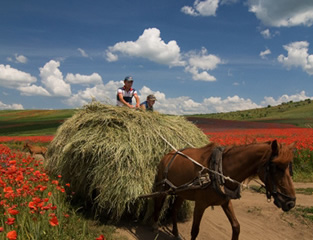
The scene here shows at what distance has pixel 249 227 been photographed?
5.39 m

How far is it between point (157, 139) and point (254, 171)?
214 cm

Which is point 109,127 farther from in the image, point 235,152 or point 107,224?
point 235,152

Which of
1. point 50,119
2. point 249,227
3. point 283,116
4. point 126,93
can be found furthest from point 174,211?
point 283,116

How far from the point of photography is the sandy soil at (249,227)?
493 cm

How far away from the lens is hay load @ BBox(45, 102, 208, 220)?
4.61 metres

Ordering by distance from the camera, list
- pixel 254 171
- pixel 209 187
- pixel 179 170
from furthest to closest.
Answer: pixel 179 170
pixel 209 187
pixel 254 171

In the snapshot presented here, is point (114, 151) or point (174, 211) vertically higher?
point (114, 151)

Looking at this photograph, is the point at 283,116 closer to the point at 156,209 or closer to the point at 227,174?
the point at 156,209

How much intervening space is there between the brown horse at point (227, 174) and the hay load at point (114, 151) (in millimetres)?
433

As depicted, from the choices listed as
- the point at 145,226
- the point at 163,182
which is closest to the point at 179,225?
the point at 145,226

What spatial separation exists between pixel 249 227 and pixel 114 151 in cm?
327

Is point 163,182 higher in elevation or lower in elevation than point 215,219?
higher

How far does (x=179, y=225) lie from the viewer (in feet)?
17.9

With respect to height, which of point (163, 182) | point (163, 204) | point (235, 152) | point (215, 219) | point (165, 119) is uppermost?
point (165, 119)
